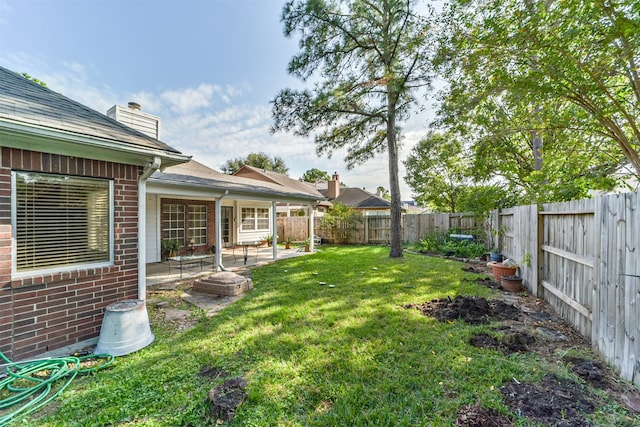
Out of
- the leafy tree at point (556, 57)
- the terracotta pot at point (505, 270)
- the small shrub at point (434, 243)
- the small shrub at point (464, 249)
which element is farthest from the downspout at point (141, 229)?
the small shrub at point (434, 243)

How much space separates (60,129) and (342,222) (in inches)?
525

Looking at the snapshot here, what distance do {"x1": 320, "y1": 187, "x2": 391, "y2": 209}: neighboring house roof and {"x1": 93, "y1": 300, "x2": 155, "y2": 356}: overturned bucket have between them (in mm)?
21479

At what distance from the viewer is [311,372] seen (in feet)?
9.19

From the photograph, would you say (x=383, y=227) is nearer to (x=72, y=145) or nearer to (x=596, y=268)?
(x=596, y=268)

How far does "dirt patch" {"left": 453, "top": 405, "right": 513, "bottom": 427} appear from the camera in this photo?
2.00m

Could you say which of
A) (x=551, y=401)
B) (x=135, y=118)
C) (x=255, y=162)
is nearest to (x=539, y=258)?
(x=551, y=401)

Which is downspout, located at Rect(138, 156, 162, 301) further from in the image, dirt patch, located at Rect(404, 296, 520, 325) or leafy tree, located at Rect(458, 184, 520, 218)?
leafy tree, located at Rect(458, 184, 520, 218)

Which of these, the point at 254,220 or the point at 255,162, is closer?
the point at 254,220

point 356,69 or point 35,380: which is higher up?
point 356,69

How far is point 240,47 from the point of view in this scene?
9.30 m

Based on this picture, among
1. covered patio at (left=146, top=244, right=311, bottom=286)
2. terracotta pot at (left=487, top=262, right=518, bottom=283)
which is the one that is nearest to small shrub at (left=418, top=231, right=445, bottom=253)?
terracotta pot at (left=487, top=262, right=518, bottom=283)

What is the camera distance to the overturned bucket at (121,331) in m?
3.28

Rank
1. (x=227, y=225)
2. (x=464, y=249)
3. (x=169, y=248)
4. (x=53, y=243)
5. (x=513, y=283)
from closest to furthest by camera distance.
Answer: (x=53, y=243)
(x=513, y=283)
(x=169, y=248)
(x=464, y=249)
(x=227, y=225)

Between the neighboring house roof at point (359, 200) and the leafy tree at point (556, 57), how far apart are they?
678 inches
